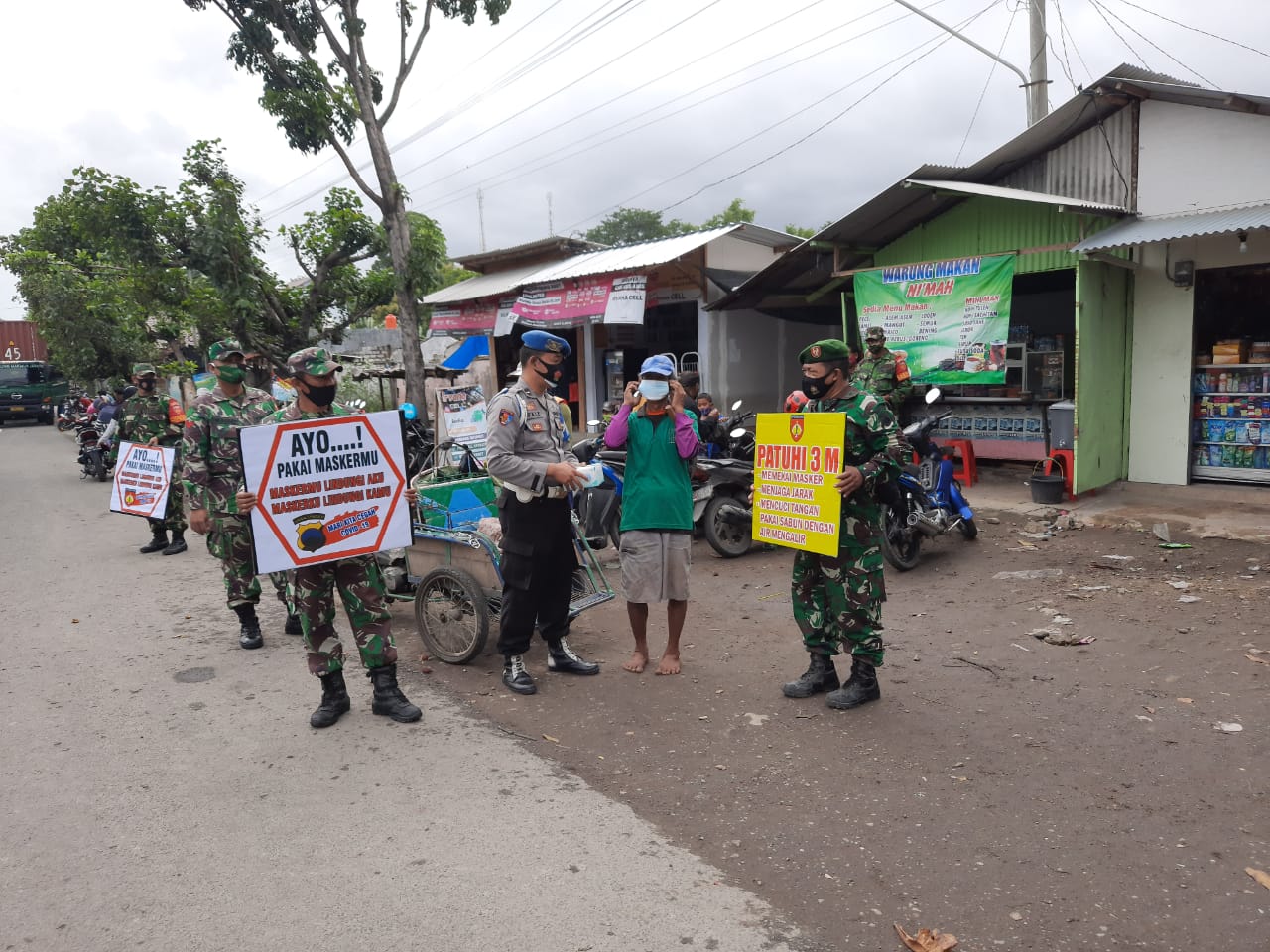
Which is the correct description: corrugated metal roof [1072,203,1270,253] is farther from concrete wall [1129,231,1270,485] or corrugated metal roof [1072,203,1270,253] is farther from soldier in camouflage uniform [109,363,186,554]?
soldier in camouflage uniform [109,363,186,554]

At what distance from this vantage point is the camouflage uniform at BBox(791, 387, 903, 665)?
165 inches

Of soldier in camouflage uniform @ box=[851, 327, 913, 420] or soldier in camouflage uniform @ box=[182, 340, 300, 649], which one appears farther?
soldier in camouflage uniform @ box=[851, 327, 913, 420]

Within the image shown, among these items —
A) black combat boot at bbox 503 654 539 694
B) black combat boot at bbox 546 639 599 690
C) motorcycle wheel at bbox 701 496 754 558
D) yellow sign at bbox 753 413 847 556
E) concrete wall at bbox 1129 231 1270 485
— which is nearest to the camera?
yellow sign at bbox 753 413 847 556

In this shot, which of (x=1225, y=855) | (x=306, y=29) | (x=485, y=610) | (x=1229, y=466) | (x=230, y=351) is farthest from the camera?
(x=306, y=29)

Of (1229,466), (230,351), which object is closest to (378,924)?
(230,351)

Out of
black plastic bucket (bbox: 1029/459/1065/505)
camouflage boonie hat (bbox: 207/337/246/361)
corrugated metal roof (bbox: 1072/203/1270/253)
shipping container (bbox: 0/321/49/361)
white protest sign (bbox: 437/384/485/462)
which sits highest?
shipping container (bbox: 0/321/49/361)

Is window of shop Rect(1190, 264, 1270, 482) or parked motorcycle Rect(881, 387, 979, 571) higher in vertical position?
window of shop Rect(1190, 264, 1270, 482)

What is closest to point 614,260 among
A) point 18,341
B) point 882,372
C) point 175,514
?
point 882,372

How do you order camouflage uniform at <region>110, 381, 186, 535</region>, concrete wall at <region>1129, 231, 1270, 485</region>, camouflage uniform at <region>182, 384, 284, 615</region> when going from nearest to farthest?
camouflage uniform at <region>182, 384, 284, 615</region>, concrete wall at <region>1129, 231, 1270, 485</region>, camouflage uniform at <region>110, 381, 186, 535</region>

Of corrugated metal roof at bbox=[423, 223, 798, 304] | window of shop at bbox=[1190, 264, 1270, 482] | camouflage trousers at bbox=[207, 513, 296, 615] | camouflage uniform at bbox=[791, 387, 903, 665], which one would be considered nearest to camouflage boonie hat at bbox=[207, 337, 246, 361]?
camouflage trousers at bbox=[207, 513, 296, 615]

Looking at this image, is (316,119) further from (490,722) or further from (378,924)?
(378,924)

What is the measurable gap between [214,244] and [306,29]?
3663 millimetres

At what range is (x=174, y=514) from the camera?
9094 mm

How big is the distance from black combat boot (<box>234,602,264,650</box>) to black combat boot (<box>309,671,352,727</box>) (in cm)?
156
